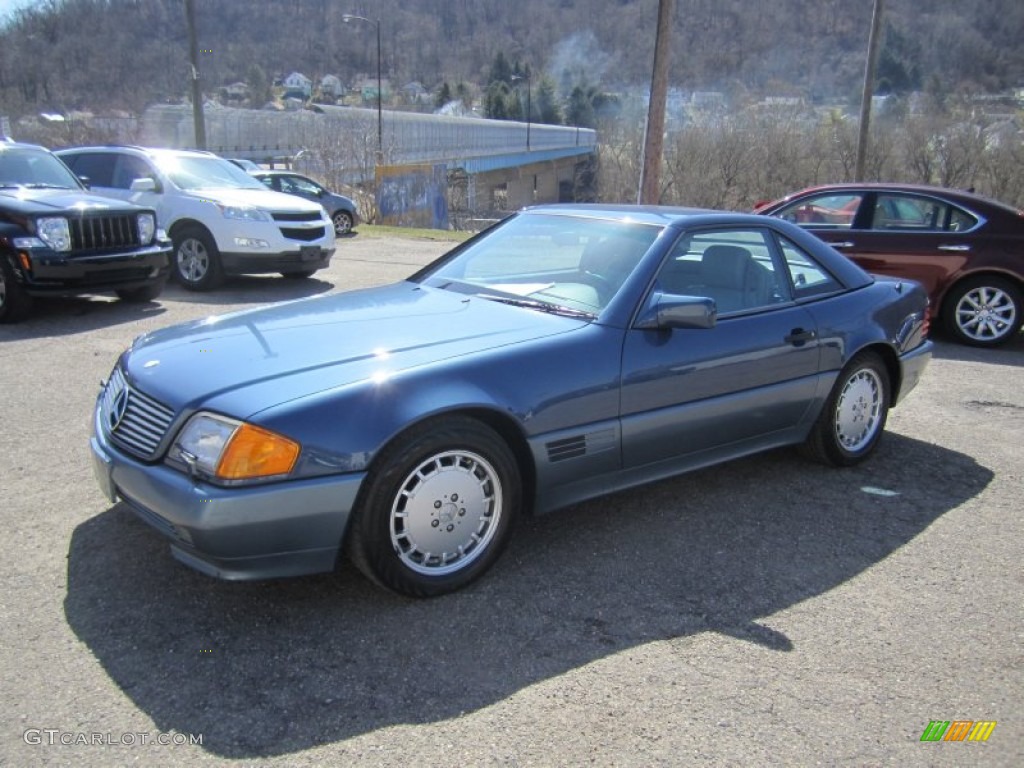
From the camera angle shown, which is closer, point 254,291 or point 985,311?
point 985,311

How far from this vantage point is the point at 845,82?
8506cm

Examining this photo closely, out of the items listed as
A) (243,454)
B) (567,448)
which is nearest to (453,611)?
(567,448)

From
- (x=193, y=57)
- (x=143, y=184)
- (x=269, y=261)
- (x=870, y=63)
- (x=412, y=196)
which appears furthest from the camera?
(x=412, y=196)

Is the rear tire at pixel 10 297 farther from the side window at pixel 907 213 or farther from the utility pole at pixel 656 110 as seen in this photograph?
the utility pole at pixel 656 110

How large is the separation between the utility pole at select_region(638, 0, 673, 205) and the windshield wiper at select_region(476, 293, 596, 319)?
Answer: 11.3 meters

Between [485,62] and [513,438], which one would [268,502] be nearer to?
[513,438]

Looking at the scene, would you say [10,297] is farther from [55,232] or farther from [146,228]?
[146,228]

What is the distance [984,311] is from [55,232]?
9126mm

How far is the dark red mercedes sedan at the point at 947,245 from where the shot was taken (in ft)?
26.9

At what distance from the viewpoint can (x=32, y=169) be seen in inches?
346

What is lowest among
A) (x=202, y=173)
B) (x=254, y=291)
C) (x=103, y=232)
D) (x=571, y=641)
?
(x=254, y=291)

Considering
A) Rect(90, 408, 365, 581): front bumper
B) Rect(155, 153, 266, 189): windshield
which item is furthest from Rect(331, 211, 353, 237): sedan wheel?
Rect(90, 408, 365, 581): front bumper

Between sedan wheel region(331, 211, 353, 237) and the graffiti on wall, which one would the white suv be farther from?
the graffiti on wall

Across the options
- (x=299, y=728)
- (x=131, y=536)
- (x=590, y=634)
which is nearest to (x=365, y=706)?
(x=299, y=728)
